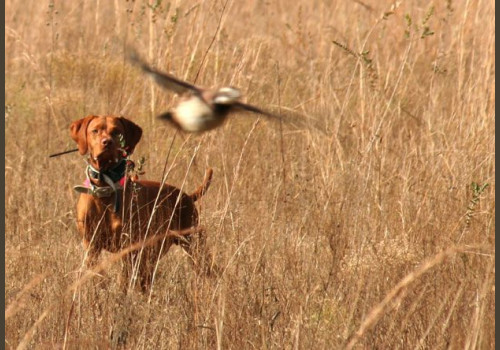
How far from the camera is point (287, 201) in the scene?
16.6ft

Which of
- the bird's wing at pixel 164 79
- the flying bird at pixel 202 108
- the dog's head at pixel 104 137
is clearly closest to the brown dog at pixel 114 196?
the dog's head at pixel 104 137

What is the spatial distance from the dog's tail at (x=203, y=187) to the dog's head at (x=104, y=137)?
1.15 ft

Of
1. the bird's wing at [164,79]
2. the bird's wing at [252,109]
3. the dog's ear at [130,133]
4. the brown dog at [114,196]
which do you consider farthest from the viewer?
the dog's ear at [130,133]

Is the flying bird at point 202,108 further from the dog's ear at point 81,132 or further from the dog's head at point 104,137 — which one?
the dog's ear at point 81,132

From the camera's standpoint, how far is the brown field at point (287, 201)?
3795 mm

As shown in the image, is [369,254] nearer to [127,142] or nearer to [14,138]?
[127,142]

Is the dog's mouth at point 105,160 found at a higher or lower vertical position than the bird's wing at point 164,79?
lower

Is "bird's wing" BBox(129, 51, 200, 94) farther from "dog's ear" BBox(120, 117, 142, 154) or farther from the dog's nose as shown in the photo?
"dog's ear" BBox(120, 117, 142, 154)

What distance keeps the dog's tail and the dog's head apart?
1.15ft

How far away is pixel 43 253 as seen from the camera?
14.8ft

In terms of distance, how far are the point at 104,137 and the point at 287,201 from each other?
0.84 meters

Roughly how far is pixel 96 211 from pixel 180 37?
9.91 ft

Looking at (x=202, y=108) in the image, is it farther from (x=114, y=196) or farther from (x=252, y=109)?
(x=114, y=196)

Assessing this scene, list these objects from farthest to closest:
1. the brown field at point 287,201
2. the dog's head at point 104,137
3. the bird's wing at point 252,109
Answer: the dog's head at point 104,137 → the brown field at point 287,201 → the bird's wing at point 252,109
